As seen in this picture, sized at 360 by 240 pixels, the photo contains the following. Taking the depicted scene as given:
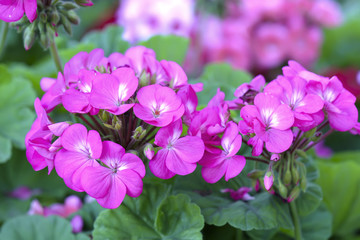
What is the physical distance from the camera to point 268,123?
1.92 feet

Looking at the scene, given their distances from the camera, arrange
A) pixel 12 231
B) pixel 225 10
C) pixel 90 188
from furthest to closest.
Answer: pixel 225 10 → pixel 12 231 → pixel 90 188

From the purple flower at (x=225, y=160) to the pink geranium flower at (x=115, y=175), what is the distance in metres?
0.09

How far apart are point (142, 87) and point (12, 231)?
0.38 metres

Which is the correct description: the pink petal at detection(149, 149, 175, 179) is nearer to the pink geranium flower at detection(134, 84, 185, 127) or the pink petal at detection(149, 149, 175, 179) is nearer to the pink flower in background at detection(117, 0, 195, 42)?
the pink geranium flower at detection(134, 84, 185, 127)

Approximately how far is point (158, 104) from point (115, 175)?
0.10 m

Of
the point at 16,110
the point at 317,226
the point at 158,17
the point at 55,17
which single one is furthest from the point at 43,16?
the point at 158,17

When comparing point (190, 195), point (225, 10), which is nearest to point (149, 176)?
point (190, 195)

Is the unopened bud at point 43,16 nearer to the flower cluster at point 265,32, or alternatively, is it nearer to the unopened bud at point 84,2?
the unopened bud at point 84,2

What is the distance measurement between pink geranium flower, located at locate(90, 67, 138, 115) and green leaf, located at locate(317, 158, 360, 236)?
532 millimetres

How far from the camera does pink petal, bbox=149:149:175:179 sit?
582 millimetres

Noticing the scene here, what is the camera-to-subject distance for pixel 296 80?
2.02 ft

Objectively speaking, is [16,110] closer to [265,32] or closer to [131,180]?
[131,180]

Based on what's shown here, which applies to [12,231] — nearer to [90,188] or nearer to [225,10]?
[90,188]

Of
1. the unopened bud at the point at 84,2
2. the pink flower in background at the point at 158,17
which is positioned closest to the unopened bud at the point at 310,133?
the unopened bud at the point at 84,2
